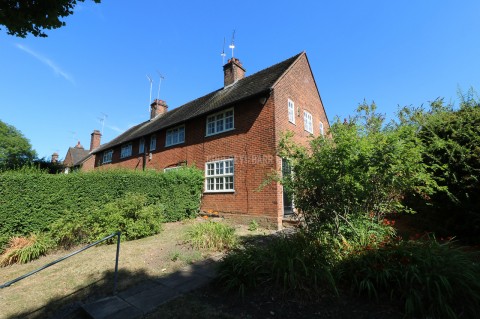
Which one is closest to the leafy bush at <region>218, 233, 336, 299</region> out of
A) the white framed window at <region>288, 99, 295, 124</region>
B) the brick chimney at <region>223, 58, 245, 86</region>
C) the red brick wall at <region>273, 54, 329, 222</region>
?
the red brick wall at <region>273, 54, 329, 222</region>

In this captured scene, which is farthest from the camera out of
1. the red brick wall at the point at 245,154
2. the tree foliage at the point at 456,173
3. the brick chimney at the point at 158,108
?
the brick chimney at the point at 158,108

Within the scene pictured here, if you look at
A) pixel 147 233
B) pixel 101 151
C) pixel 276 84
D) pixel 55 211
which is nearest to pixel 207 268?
pixel 147 233

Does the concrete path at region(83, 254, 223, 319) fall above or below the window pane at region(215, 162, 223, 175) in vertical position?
below

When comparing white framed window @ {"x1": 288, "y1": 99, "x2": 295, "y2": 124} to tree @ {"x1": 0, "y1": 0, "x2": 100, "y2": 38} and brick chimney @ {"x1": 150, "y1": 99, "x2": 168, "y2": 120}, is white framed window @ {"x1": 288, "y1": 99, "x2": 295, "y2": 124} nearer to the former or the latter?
tree @ {"x1": 0, "y1": 0, "x2": 100, "y2": 38}

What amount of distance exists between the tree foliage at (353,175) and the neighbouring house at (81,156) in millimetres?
35283

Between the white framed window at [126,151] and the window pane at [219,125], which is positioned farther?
the white framed window at [126,151]

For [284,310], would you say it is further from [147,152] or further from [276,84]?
[147,152]

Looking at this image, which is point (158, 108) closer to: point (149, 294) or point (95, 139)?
point (95, 139)

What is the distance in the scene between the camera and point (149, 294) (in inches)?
168

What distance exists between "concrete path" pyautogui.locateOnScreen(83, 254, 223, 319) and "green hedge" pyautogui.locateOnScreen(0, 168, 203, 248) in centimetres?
589

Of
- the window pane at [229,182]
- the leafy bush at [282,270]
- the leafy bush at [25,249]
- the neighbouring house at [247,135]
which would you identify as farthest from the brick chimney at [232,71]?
the leafy bush at [282,270]

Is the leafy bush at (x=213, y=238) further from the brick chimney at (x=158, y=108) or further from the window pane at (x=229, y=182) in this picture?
the brick chimney at (x=158, y=108)

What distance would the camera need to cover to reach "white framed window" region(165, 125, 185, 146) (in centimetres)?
1554

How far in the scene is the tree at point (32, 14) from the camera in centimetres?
547
